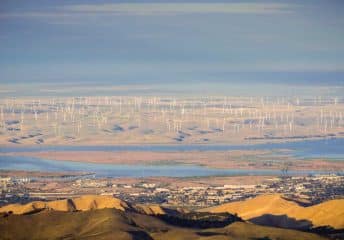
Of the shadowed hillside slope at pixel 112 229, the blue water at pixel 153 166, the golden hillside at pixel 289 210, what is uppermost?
the shadowed hillside slope at pixel 112 229

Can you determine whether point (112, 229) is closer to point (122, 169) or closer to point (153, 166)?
point (122, 169)

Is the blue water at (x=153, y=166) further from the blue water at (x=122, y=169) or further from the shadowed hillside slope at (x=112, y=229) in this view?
the shadowed hillside slope at (x=112, y=229)

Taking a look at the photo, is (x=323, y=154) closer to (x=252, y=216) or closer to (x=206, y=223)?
(x=252, y=216)

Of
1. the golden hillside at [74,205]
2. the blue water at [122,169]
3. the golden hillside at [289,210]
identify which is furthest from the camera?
the blue water at [122,169]

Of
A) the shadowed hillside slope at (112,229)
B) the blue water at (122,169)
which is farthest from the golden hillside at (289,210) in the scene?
the blue water at (122,169)

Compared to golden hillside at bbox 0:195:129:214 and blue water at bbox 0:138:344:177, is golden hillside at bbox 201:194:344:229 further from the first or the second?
blue water at bbox 0:138:344:177

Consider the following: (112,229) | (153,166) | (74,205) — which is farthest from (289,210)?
(153,166)
